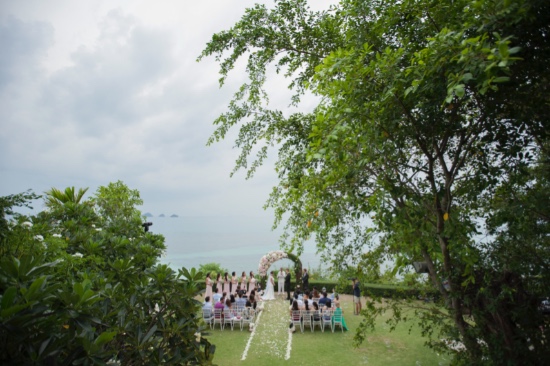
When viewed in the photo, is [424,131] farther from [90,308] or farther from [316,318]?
[316,318]

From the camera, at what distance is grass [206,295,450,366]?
8812mm

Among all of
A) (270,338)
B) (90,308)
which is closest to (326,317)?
(270,338)

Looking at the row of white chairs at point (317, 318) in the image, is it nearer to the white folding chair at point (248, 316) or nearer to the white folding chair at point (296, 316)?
the white folding chair at point (296, 316)

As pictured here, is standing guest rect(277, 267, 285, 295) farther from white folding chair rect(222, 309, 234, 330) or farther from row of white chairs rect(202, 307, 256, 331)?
white folding chair rect(222, 309, 234, 330)

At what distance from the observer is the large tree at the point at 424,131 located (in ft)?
10.2

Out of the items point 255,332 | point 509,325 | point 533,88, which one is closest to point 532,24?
point 533,88

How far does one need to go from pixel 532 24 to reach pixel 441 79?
934 millimetres

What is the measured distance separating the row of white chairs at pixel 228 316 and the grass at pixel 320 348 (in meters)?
0.30

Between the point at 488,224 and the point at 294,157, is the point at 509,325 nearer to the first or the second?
the point at 488,224

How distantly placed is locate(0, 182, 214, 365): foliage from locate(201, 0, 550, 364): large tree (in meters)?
1.75

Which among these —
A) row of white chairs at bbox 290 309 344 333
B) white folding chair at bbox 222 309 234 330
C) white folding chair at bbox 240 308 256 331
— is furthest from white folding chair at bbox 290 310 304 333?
white folding chair at bbox 222 309 234 330

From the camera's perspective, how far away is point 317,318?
11922 mm

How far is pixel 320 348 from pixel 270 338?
1739 millimetres

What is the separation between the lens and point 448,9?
3.77 m
